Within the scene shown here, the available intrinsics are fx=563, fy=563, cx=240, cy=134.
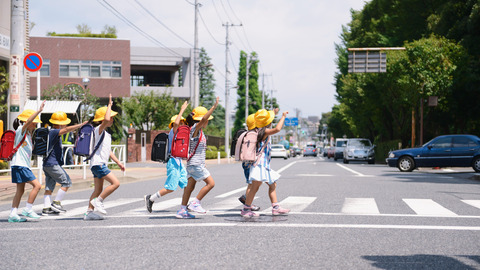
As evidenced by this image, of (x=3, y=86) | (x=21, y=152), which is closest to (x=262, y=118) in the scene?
(x=21, y=152)

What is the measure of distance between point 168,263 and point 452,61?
2998cm

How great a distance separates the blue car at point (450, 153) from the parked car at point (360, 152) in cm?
1244

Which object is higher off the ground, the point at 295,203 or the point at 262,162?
the point at 262,162

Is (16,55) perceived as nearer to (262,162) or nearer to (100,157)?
(100,157)

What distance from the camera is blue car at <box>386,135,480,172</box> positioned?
23.8 meters

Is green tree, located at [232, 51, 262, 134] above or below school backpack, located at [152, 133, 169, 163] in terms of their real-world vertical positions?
above

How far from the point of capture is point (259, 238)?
6.95 meters

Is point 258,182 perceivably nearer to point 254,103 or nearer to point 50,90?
point 50,90

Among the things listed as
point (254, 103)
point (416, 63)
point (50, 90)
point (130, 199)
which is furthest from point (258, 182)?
point (254, 103)

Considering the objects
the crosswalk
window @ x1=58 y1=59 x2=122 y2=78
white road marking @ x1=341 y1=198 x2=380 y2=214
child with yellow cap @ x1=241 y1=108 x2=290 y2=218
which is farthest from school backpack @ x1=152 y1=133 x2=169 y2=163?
window @ x1=58 y1=59 x2=122 y2=78

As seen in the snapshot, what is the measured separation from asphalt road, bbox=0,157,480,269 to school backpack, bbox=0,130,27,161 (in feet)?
3.43

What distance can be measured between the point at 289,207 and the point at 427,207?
2.59 metres

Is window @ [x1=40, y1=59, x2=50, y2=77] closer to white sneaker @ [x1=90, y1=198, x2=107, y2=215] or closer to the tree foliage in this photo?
the tree foliage

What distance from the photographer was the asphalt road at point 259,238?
5.56m
